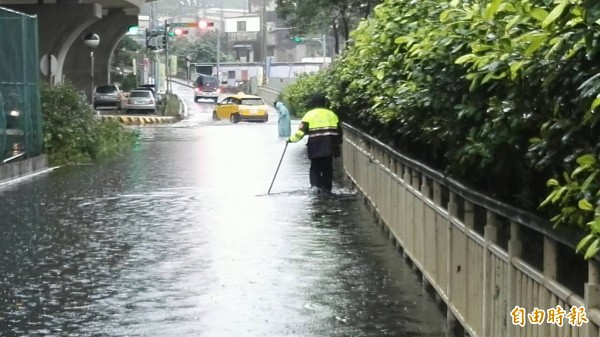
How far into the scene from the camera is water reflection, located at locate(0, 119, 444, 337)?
7.87m

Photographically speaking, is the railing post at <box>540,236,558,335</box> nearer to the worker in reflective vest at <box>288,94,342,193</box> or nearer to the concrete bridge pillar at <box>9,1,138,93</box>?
the worker in reflective vest at <box>288,94,342,193</box>

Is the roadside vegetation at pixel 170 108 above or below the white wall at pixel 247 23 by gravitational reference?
below

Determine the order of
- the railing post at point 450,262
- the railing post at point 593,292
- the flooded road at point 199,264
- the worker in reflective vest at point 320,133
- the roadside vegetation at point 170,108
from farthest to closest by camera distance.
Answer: the roadside vegetation at point 170,108 → the worker in reflective vest at point 320,133 → the flooded road at point 199,264 → the railing post at point 450,262 → the railing post at point 593,292

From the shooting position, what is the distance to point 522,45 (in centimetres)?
492

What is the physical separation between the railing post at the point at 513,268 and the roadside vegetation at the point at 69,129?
714 inches

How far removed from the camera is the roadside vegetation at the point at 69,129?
902 inches

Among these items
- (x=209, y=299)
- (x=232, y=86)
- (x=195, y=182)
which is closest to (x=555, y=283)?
(x=209, y=299)

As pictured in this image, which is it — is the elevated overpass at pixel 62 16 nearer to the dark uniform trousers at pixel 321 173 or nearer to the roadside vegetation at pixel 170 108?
the roadside vegetation at pixel 170 108

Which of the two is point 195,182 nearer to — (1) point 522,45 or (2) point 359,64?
(2) point 359,64

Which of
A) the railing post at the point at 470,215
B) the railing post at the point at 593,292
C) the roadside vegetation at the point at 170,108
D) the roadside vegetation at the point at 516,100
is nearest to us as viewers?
the roadside vegetation at the point at 516,100

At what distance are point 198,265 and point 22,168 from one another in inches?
413

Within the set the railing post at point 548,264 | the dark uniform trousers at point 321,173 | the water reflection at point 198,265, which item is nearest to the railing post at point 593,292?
the railing post at point 548,264

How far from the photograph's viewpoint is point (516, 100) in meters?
5.07

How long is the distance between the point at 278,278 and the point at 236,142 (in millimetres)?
22562
